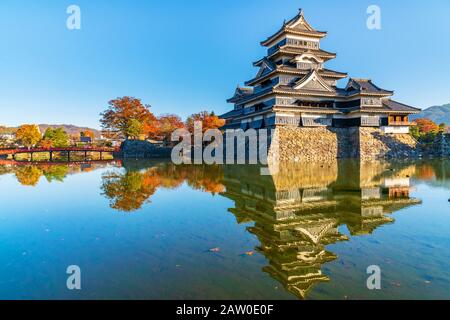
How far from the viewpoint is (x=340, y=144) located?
104 feet

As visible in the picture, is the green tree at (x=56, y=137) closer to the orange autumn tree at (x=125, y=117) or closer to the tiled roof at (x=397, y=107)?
the orange autumn tree at (x=125, y=117)

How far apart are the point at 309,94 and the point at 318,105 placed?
2511 millimetres

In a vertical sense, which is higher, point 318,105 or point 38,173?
point 318,105

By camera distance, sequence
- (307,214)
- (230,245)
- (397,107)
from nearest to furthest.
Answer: (230,245)
(307,214)
(397,107)

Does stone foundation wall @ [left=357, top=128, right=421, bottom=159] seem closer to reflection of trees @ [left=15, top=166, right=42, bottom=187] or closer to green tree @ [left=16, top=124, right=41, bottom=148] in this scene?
reflection of trees @ [left=15, top=166, right=42, bottom=187]

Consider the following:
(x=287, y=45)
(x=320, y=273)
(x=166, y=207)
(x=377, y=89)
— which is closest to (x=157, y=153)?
(x=287, y=45)

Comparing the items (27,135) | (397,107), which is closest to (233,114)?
(397,107)

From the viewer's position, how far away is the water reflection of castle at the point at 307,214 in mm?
4914

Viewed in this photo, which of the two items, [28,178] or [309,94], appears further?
[309,94]

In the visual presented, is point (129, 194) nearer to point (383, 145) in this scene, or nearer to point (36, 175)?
point (36, 175)

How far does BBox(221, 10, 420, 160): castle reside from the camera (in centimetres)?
2997

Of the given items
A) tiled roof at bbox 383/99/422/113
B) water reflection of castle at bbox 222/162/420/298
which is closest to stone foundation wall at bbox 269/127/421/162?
tiled roof at bbox 383/99/422/113

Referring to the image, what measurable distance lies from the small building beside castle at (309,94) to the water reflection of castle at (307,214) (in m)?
16.7

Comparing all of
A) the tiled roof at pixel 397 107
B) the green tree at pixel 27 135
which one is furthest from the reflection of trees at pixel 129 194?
the green tree at pixel 27 135
